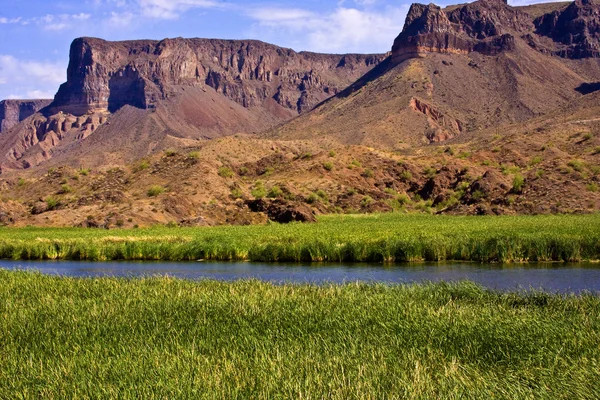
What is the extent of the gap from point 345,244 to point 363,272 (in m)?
5.66

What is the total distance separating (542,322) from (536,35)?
19498 centimetres

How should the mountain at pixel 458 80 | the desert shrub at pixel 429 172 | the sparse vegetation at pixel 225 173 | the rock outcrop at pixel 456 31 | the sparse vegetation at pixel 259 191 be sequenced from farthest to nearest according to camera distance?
the rock outcrop at pixel 456 31 → the mountain at pixel 458 80 → the desert shrub at pixel 429 172 → the sparse vegetation at pixel 225 173 → the sparse vegetation at pixel 259 191

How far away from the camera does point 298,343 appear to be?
532 inches

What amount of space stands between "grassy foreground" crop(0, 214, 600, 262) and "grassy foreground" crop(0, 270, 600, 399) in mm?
15058

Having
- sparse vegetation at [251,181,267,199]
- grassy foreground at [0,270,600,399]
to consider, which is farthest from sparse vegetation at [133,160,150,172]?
grassy foreground at [0,270,600,399]

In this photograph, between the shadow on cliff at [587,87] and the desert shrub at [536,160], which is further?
the shadow on cliff at [587,87]

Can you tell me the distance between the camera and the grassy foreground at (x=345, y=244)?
33.8 meters

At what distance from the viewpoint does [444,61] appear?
552 feet

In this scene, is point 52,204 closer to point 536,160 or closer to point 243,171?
point 243,171

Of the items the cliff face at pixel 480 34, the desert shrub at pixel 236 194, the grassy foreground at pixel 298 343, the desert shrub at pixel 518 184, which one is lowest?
the grassy foreground at pixel 298 343

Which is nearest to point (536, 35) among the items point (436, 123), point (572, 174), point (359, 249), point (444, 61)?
point (444, 61)

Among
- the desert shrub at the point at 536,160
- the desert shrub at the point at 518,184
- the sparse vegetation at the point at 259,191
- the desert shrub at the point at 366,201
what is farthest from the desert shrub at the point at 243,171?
the desert shrub at the point at 518,184

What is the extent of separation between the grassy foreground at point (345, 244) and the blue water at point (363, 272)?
1.51 meters

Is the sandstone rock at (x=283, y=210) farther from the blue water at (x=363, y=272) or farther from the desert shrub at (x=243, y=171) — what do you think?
the desert shrub at (x=243, y=171)
